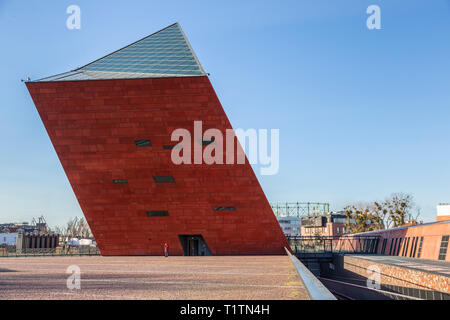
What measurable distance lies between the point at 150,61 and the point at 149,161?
7.64m

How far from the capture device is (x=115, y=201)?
34625mm

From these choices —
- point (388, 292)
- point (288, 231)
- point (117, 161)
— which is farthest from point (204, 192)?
point (288, 231)

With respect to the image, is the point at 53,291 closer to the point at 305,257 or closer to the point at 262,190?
the point at 262,190

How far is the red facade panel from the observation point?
31844 mm

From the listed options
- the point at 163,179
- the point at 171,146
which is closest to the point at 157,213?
the point at 163,179

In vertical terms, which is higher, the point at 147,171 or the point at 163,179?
the point at 147,171

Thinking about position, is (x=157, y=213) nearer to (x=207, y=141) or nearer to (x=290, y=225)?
(x=207, y=141)

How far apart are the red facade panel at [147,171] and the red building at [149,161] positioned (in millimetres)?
74

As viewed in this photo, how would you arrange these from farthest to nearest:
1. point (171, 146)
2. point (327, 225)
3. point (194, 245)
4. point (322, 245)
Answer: point (327, 225), point (322, 245), point (194, 245), point (171, 146)

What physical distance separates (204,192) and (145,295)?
24.0m

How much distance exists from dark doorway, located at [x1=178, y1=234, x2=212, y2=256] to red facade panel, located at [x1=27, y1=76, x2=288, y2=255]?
798mm

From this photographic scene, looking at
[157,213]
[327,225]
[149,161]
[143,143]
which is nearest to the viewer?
[143,143]

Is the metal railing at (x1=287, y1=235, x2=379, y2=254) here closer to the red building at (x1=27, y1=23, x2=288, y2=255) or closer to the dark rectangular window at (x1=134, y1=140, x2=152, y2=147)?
the red building at (x1=27, y1=23, x2=288, y2=255)

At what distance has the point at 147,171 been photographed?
33.6 metres
